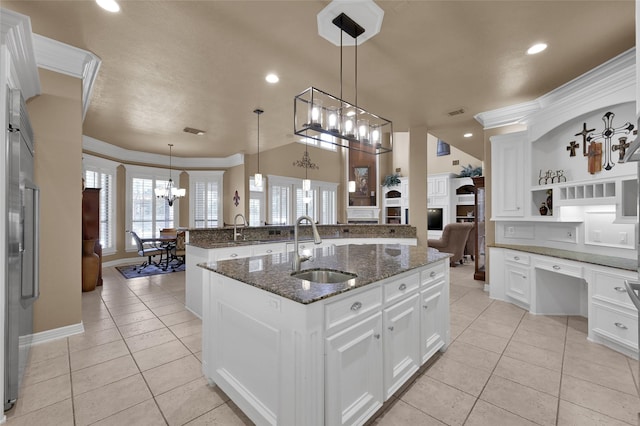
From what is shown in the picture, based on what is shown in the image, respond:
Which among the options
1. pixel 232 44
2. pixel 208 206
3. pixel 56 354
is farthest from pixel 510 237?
pixel 208 206

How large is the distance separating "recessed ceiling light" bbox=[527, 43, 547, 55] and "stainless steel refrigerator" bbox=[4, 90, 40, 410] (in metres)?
4.34

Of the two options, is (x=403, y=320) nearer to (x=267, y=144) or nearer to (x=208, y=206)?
(x=267, y=144)

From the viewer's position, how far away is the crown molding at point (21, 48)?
1.84 metres

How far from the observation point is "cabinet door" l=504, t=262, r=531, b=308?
3.65 metres

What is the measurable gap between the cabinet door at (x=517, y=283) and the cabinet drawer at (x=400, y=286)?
98.4 inches

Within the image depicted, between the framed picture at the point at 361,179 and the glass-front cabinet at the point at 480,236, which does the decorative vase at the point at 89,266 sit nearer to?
the glass-front cabinet at the point at 480,236

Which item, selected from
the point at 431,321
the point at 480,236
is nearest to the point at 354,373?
the point at 431,321

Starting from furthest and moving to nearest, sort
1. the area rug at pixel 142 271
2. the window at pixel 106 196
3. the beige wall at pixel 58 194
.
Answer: the window at pixel 106 196
the area rug at pixel 142 271
the beige wall at pixel 58 194

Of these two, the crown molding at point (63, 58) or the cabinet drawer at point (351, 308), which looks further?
the crown molding at point (63, 58)

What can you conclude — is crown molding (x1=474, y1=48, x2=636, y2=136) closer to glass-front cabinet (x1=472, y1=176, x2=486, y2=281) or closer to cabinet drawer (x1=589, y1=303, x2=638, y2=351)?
glass-front cabinet (x1=472, y1=176, x2=486, y2=281)

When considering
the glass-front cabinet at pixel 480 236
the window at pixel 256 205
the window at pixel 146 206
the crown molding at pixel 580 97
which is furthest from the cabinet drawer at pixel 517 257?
the window at pixel 146 206

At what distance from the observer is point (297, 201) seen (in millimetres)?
9484

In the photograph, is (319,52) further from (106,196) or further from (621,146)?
(106,196)

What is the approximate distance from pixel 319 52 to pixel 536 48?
7.00 feet
